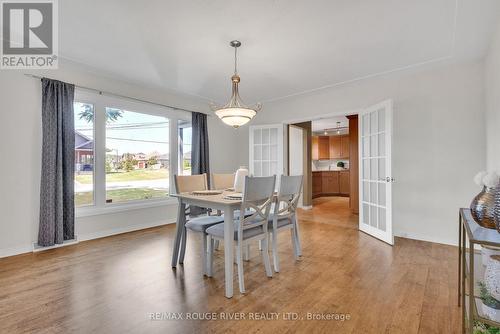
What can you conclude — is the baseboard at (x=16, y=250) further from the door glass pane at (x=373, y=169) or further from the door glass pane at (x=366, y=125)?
the door glass pane at (x=366, y=125)

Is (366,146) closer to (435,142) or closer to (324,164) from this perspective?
(435,142)

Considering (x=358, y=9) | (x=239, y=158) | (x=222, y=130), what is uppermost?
(x=358, y=9)

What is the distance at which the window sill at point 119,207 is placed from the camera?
3.60 metres

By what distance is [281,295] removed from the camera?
2.04m

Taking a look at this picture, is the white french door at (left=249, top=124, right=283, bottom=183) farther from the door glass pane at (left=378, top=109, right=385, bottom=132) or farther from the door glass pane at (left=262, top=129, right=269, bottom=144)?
the door glass pane at (left=378, top=109, right=385, bottom=132)

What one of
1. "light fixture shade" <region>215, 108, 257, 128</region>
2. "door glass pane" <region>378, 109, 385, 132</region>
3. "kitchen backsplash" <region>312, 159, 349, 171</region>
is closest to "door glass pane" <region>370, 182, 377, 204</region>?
"door glass pane" <region>378, 109, 385, 132</region>

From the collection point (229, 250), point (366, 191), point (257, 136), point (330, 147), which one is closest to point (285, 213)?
point (229, 250)

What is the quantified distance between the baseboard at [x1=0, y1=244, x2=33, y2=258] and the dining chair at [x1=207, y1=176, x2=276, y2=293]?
245 cm

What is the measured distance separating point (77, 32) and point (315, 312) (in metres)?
3.50

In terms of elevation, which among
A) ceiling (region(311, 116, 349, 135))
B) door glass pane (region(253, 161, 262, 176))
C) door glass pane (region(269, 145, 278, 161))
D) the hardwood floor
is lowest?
the hardwood floor

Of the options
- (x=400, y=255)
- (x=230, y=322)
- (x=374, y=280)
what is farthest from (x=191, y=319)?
(x=400, y=255)

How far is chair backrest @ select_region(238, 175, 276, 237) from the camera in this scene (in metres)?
2.12

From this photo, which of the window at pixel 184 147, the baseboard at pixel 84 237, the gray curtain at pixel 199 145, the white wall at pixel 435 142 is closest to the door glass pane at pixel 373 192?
the white wall at pixel 435 142

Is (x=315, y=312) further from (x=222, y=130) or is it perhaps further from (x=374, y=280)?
(x=222, y=130)
